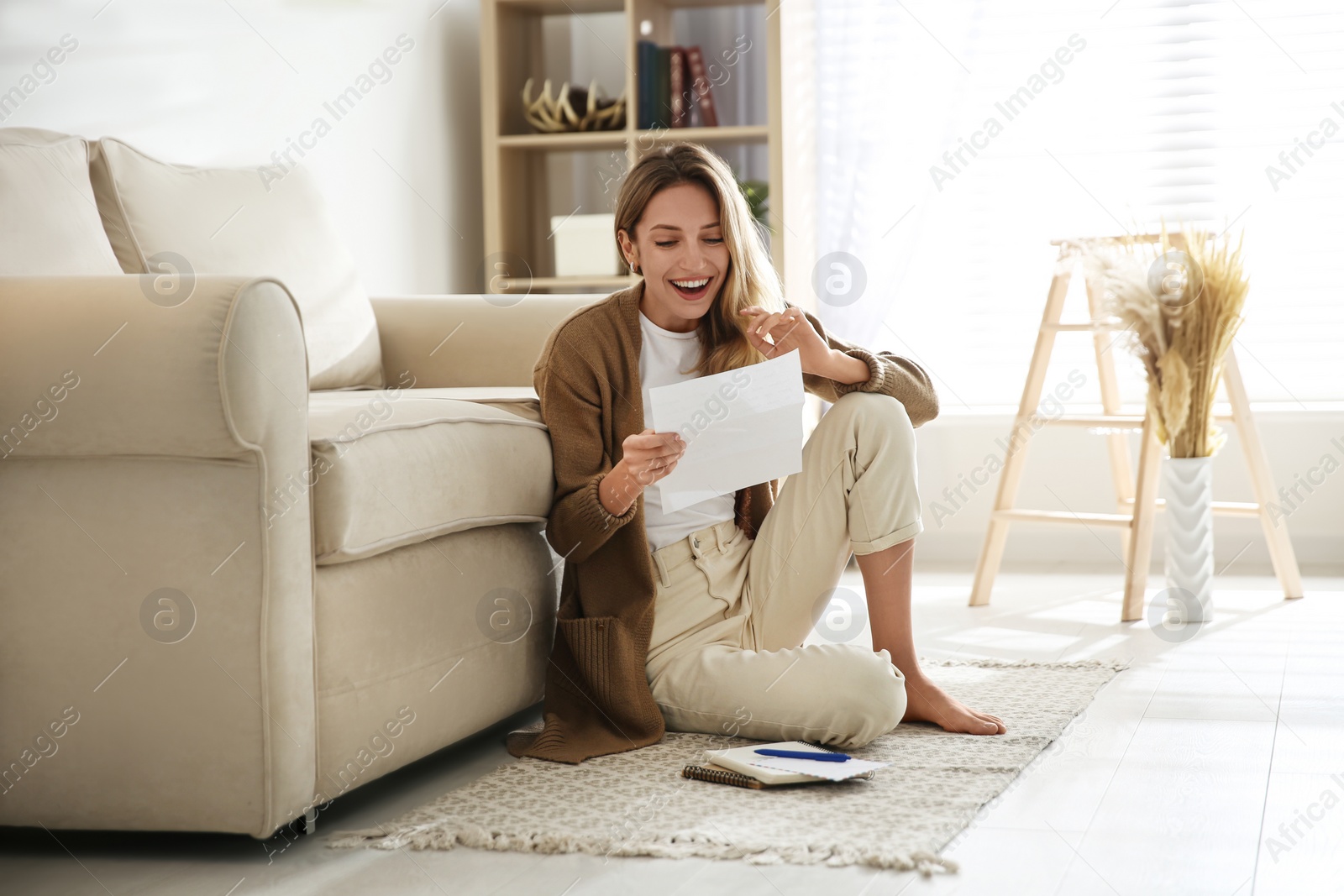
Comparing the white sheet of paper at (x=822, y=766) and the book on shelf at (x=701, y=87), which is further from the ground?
the book on shelf at (x=701, y=87)

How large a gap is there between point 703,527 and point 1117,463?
4.92ft

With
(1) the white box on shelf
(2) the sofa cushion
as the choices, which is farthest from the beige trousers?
(1) the white box on shelf

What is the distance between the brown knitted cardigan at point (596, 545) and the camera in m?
1.63

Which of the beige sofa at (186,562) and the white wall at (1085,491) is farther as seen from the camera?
the white wall at (1085,491)

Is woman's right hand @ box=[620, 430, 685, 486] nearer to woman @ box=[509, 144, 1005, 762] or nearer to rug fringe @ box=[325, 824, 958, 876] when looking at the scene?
woman @ box=[509, 144, 1005, 762]

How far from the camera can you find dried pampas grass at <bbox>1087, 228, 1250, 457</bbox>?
2.46 metres

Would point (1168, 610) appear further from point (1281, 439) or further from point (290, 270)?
point (290, 270)

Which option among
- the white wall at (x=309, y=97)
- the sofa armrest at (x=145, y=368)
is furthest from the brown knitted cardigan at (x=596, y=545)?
the white wall at (x=309, y=97)

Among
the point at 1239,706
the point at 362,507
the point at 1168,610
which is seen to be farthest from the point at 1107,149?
the point at 362,507

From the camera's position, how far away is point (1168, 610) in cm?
255

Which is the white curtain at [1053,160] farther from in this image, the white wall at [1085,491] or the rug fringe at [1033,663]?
the rug fringe at [1033,663]

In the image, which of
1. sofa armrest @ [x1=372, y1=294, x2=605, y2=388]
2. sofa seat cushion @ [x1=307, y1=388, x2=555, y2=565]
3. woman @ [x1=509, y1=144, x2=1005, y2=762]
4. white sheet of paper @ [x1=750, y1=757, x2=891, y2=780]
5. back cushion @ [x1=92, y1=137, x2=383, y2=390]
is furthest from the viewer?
sofa armrest @ [x1=372, y1=294, x2=605, y2=388]

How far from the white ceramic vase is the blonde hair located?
1158mm

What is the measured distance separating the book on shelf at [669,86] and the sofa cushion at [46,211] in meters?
1.83
